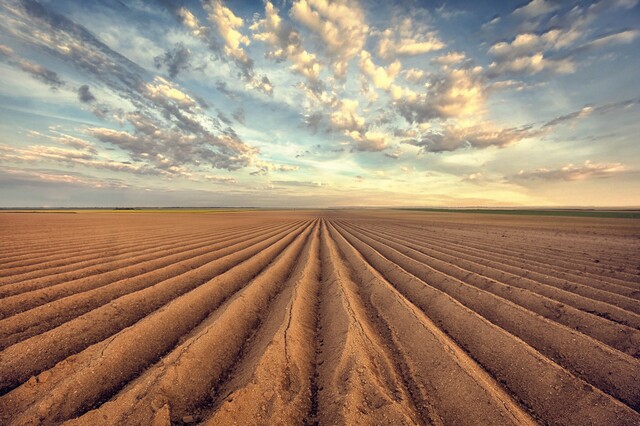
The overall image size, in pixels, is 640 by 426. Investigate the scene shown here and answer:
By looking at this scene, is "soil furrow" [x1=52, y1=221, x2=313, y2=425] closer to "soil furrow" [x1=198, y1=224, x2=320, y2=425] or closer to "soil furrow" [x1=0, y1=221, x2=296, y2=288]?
"soil furrow" [x1=198, y1=224, x2=320, y2=425]

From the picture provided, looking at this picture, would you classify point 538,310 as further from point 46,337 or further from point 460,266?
point 46,337

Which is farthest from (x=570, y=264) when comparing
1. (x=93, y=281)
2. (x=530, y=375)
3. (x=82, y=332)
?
(x=93, y=281)

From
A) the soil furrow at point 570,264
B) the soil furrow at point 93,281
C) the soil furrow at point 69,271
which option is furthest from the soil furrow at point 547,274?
the soil furrow at point 69,271

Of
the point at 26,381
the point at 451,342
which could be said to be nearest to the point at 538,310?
the point at 451,342

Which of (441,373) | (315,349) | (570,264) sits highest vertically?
(570,264)

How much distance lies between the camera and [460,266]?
349 inches

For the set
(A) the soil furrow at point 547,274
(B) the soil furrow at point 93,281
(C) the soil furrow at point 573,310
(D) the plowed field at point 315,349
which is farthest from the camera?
(A) the soil furrow at point 547,274

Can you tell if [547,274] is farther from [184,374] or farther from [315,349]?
[184,374]

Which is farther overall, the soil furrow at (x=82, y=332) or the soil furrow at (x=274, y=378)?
the soil furrow at (x=82, y=332)

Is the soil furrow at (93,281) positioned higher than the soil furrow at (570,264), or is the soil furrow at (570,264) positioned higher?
the soil furrow at (570,264)

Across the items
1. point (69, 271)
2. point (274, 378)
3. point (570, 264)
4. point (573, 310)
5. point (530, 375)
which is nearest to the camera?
point (274, 378)

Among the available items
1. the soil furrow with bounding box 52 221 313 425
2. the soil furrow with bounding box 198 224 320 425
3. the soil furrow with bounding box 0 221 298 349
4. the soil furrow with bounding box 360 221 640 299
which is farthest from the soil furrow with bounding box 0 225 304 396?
the soil furrow with bounding box 360 221 640 299

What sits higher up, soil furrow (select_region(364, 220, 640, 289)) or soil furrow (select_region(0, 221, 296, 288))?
soil furrow (select_region(364, 220, 640, 289))

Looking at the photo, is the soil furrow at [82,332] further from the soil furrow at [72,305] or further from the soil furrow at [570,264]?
the soil furrow at [570,264]
